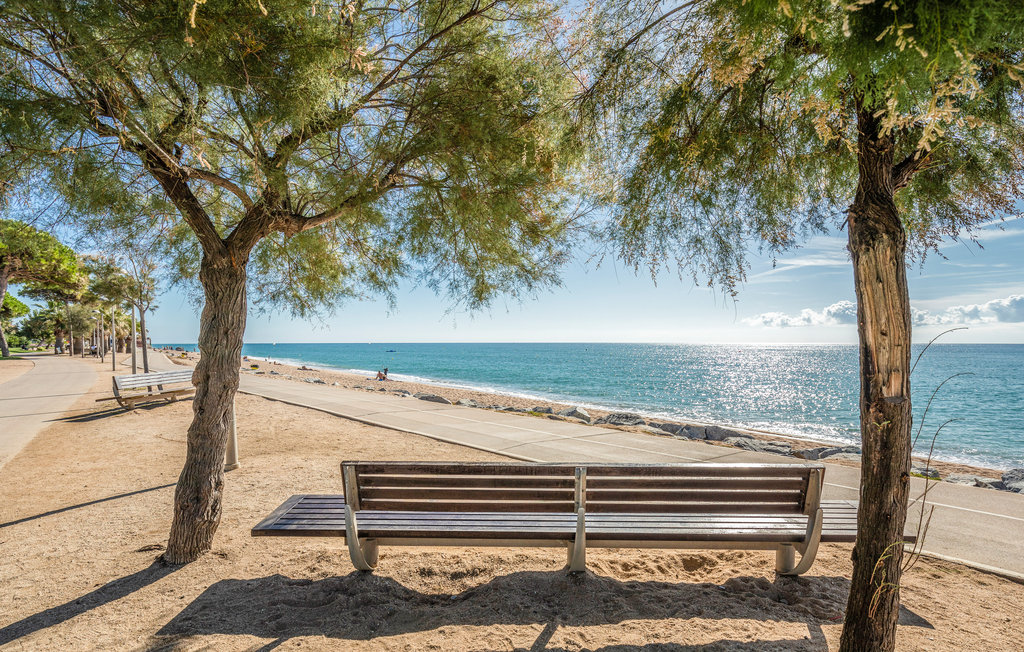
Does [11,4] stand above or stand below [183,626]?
above

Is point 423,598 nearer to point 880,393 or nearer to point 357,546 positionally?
point 357,546

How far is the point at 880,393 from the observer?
2240 millimetres

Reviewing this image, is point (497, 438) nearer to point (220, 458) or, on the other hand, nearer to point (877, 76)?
point (220, 458)

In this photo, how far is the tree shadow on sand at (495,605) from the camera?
2.99 m

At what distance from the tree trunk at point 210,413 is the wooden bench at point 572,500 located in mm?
944

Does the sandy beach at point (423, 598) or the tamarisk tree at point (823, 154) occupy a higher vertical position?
the tamarisk tree at point (823, 154)

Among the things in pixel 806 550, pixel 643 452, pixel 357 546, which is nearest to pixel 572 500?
pixel 357 546

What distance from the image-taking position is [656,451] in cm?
833

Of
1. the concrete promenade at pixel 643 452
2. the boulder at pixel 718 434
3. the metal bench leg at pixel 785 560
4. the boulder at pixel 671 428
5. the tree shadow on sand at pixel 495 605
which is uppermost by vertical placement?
the metal bench leg at pixel 785 560

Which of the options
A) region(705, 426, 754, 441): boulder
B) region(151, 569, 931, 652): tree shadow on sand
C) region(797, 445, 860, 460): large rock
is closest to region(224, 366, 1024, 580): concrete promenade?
region(151, 569, 931, 652): tree shadow on sand

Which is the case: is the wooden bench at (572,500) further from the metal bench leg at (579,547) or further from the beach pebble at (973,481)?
the beach pebble at (973,481)

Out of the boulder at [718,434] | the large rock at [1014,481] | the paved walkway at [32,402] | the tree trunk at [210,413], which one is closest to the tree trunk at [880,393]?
the tree trunk at [210,413]

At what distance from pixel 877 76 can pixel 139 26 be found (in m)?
3.50

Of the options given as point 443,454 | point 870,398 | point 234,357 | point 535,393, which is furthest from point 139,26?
point 535,393
